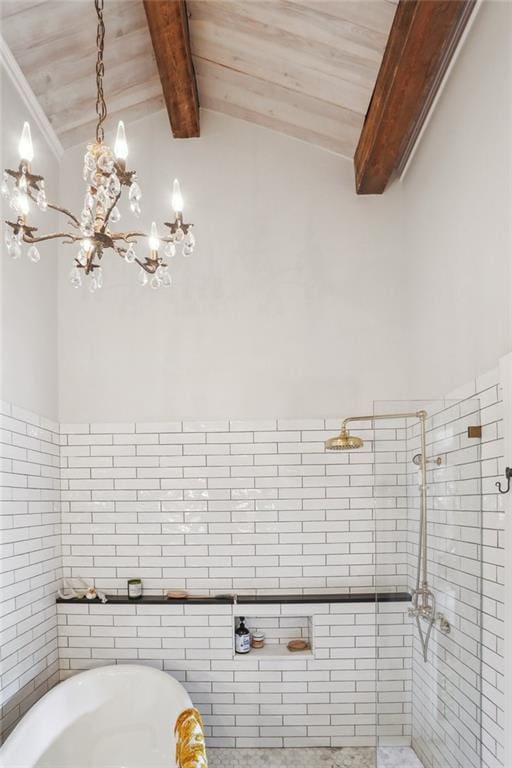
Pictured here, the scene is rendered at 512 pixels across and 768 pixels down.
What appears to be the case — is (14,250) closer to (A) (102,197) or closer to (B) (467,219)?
(A) (102,197)

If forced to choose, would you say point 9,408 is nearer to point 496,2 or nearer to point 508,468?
point 508,468

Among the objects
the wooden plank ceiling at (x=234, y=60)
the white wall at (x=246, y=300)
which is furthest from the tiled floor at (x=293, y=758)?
the wooden plank ceiling at (x=234, y=60)

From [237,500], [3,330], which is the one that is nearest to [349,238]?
[237,500]

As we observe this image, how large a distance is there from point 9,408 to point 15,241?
139 centimetres

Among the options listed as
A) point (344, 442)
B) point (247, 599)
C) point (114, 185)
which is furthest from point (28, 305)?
point (247, 599)

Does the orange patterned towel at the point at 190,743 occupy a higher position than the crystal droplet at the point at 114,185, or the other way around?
the crystal droplet at the point at 114,185

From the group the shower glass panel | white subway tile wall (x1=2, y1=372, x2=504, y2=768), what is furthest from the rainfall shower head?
the shower glass panel

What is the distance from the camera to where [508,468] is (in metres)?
2.22

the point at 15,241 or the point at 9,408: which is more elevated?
the point at 15,241

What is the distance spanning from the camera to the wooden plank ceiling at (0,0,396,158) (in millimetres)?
2947

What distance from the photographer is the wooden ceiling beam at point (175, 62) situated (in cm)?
287

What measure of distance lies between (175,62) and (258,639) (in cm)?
316

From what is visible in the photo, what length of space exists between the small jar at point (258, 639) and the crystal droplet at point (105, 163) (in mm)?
2835

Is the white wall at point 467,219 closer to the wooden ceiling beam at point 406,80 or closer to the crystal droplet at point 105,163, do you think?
the wooden ceiling beam at point 406,80
